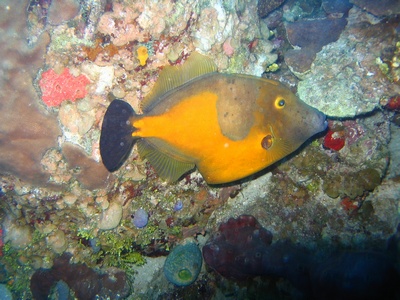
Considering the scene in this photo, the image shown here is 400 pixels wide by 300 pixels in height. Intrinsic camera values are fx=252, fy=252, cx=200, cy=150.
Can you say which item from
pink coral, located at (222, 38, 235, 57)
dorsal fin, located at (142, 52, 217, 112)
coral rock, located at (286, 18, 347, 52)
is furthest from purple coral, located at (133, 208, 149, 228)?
coral rock, located at (286, 18, 347, 52)

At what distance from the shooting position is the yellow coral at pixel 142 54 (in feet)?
10.4

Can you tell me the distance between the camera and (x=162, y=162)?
3076 millimetres

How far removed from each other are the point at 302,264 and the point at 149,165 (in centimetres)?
257

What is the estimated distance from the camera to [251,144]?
285cm

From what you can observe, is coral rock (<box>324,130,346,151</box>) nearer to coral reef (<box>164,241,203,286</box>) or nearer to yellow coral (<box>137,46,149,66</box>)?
coral reef (<box>164,241,203,286</box>)

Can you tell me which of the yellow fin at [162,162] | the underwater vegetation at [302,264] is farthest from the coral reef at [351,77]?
the yellow fin at [162,162]

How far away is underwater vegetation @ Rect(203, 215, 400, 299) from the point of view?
2.90m

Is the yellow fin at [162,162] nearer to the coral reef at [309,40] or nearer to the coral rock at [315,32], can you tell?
the coral reef at [309,40]

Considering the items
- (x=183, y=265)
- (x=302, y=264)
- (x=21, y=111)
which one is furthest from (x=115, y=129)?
(x=302, y=264)

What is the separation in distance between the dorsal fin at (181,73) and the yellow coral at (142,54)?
0.50 m

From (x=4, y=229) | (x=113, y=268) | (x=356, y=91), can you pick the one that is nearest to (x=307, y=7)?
(x=356, y=91)

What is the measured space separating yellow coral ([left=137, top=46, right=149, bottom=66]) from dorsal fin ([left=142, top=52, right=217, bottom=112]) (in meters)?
0.50

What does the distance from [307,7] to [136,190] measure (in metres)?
8.43

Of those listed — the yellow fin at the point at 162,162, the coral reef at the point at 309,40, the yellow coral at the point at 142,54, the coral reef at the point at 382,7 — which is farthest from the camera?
the coral reef at the point at 309,40
